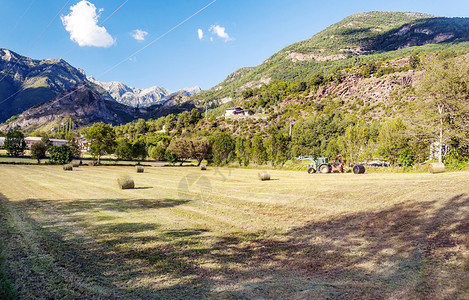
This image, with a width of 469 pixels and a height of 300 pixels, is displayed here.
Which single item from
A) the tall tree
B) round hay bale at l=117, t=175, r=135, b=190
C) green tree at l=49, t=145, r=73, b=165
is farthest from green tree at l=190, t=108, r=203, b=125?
round hay bale at l=117, t=175, r=135, b=190

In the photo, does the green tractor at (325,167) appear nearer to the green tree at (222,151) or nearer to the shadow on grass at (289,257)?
the shadow on grass at (289,257)

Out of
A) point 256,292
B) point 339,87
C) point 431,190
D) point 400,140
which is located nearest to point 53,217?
point 256,292

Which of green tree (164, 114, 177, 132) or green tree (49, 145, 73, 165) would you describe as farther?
green tree (164, 114, 177, 132)

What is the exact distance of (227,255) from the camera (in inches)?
292

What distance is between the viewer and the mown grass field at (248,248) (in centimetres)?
532

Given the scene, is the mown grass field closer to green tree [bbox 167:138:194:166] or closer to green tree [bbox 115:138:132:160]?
green tree [bbox 167:138:194:166]

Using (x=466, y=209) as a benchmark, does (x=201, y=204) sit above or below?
below

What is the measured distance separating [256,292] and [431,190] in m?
12.7

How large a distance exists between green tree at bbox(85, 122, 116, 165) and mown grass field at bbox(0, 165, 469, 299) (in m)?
55.4

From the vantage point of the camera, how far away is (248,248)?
8.01 metres

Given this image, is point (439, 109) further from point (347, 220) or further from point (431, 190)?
point (347, 220)

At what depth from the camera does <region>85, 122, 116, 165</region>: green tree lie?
63.5 meters

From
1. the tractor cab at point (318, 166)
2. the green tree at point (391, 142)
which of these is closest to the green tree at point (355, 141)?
the green tree at point (391, 142)

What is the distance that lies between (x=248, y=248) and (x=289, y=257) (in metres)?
1.39
